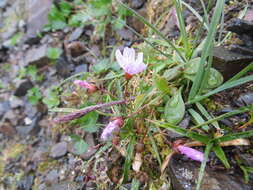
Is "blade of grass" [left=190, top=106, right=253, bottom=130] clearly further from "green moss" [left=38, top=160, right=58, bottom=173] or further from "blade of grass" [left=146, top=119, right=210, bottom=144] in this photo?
"green moss" [left=38, top=160, right=58, bottom=173]

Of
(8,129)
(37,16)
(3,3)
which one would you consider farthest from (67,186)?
(3,3)

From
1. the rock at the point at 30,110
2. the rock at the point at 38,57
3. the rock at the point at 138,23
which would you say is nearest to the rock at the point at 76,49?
the rock at the point at 38,57

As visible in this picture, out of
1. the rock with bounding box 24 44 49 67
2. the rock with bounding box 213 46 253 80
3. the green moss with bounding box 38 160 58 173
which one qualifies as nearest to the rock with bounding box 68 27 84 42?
the rock with bounding box 24 44 49 67

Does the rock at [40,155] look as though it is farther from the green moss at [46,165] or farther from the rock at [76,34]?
the rock at [76,34]

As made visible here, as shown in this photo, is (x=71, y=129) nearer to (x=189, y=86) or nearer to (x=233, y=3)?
(x=189, y=86)

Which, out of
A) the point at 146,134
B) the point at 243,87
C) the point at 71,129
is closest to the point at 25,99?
the point at 71,129

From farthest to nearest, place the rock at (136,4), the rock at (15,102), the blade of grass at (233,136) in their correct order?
1. the rock at (15,102)
2. the rock at (136,4)
3. the blade of grass at (233,136)
